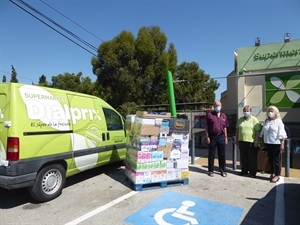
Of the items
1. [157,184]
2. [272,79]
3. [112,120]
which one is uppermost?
[272,79]

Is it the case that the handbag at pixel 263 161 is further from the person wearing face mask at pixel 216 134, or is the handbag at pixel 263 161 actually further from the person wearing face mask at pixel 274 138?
the person wearing face mask at pixel 216 134

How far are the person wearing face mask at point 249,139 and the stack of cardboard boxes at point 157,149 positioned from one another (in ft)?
5.63

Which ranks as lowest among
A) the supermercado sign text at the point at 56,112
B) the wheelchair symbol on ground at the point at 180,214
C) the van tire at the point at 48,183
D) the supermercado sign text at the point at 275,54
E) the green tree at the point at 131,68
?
the wheelchair symbol on ground at the point at 180,214

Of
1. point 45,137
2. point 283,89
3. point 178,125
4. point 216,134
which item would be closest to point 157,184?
point 178,125

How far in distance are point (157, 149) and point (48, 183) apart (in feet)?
7.44

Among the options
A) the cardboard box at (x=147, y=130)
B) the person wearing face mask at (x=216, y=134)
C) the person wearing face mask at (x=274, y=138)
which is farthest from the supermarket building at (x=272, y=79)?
the cardboard box at (x=147, y=130)

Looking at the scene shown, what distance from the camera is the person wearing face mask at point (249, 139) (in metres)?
6.60

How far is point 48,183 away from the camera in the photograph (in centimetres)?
493

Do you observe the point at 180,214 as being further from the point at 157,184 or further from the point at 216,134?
the point at 216,134

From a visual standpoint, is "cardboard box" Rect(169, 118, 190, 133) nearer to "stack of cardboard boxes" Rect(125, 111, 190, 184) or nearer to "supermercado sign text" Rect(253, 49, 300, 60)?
"stack of cardboard boxes" Rect(125, 111, 190, 184)

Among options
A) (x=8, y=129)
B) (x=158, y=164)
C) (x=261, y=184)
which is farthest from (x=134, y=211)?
(x=261, y=184)

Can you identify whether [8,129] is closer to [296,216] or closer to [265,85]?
[296,216]

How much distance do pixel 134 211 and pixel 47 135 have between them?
6.80 feet

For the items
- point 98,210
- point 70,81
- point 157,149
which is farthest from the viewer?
point 70,81
